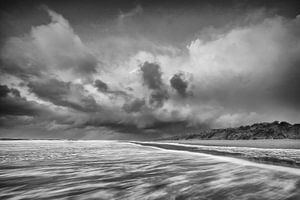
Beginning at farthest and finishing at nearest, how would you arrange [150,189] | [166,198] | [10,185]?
[10,185] < [150,189] < [166,198]

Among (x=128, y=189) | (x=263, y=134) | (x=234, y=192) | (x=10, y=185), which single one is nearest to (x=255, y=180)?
(x=234, y=192)

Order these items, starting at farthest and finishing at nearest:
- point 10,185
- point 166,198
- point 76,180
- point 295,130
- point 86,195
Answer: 1. point 295,130
2. point 76,180
3. point 10,185
4. point 86,195
5. point 166,198

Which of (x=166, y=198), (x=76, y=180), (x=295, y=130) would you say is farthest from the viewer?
(x=295, y=130)

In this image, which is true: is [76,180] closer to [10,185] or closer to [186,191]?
[10,185]

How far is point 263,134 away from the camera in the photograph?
18312cm

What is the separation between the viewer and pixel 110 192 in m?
5.16

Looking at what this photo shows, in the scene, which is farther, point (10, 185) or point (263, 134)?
point (263, 134)

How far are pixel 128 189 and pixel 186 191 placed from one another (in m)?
1.68

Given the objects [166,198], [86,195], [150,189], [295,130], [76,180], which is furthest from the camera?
[295,130]

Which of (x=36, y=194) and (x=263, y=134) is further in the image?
(x=263, y=134)

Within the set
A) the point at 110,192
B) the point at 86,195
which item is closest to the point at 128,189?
the point at 110,192

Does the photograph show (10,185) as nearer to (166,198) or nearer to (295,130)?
(166,198)

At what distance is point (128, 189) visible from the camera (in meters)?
5.45

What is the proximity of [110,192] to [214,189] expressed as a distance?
9.80 ft
